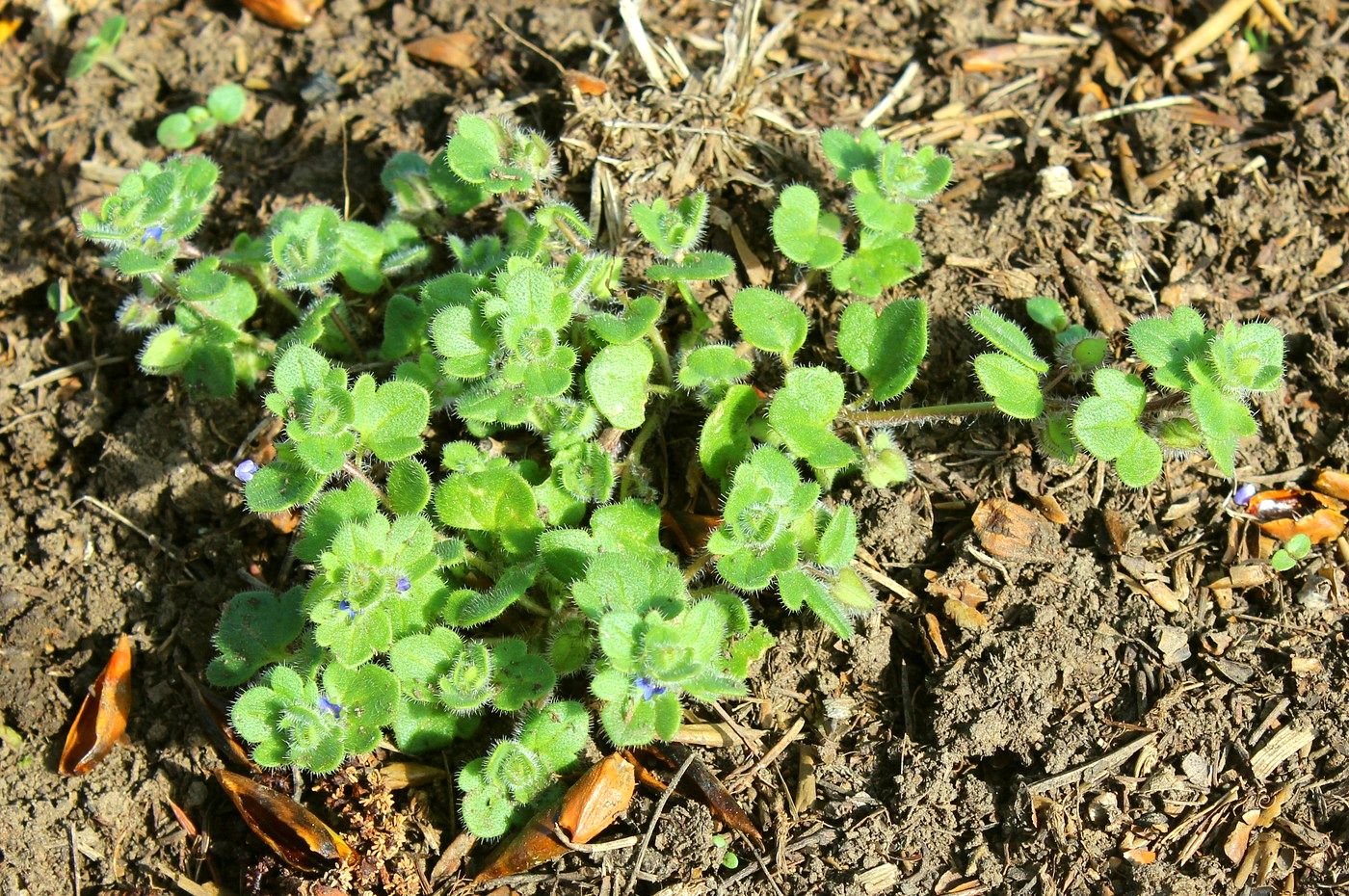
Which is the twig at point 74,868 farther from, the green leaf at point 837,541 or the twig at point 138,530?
the green leaf at point 837,541

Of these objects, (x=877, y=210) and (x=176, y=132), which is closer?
(x=877, y=210)

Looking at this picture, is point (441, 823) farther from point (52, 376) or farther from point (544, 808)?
point (52, 376)

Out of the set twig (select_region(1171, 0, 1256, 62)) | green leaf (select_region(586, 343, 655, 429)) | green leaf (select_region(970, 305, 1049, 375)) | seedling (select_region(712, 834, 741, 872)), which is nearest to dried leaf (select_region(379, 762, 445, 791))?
seedling (select_region(712, 834, 741, 872))

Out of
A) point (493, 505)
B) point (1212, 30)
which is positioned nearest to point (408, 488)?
point (493, 505)

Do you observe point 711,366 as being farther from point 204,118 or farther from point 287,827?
point 204,118

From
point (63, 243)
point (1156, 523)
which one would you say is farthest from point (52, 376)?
point (1156, 523)

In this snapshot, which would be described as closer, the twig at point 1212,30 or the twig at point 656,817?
the twig at point 656,817

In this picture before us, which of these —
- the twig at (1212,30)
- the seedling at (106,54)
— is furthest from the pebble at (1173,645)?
the seedling at (106,54)
